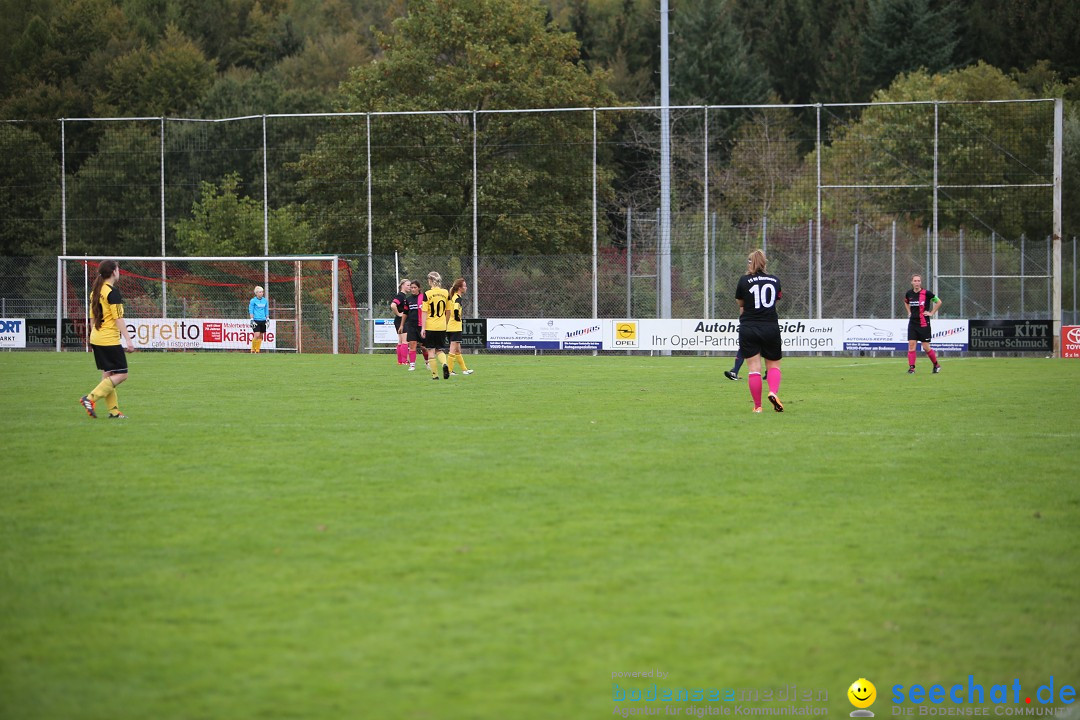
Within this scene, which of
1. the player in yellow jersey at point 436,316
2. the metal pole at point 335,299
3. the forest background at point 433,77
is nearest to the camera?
the player in yellow jersey at point 436,316

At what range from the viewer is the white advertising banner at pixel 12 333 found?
36.2m

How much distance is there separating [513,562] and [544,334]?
2799cm

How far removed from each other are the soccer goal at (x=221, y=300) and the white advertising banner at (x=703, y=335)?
27.7 ft

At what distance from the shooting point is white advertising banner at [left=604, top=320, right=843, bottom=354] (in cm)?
3316

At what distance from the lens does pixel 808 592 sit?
613cm

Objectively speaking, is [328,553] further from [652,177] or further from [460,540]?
[652,177]

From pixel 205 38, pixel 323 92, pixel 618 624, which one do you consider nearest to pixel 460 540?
pixel 618 624

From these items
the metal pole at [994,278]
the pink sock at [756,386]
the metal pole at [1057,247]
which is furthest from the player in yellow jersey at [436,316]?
the metal pole at [1057,247]

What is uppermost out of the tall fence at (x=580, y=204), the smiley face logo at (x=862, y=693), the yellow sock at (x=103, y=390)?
the tall fence at (x=580, y=204)

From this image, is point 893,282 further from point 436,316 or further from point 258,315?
point 258,315

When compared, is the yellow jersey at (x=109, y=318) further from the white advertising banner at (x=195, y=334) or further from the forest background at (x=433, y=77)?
the forest background at (x=433, y=77)

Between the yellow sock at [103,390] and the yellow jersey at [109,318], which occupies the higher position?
the yellow jersey at [109,318]

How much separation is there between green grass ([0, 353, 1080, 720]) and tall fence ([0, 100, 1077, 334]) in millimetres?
21149

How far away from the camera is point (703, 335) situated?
3375 cm
